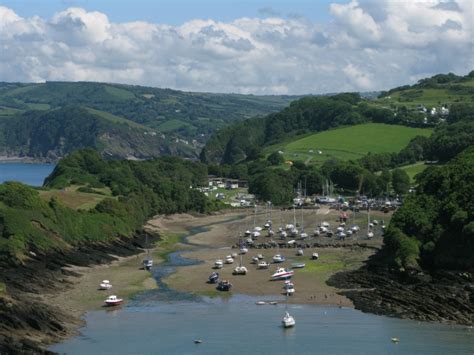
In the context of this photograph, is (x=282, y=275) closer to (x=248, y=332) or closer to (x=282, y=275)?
(x=282, y=275)

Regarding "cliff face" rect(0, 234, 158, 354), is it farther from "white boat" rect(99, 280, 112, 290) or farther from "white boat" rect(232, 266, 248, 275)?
"white boat" rect(232, 266, 248, 275)

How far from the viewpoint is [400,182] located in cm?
18362

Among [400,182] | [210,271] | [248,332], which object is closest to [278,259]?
[210,271]

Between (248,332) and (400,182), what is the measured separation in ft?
377

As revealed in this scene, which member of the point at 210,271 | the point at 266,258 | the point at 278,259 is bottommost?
the point at 266,258

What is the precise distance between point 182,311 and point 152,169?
371 feet

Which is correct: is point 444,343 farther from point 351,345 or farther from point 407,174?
point 407,174

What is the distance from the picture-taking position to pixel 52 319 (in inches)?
2869

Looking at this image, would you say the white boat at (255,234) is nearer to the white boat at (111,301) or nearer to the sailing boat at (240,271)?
the sailing boat at (240,271)

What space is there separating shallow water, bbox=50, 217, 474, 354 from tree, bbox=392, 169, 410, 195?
334 feet

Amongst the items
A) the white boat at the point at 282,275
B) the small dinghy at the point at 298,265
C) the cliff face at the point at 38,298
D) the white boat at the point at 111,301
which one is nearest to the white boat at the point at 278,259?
the small dinghy at the point at 298,265

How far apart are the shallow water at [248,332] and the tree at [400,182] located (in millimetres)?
101663

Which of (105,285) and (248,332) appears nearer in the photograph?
(248,332)

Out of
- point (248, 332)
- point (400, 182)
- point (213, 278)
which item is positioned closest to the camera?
point (248, 332)
